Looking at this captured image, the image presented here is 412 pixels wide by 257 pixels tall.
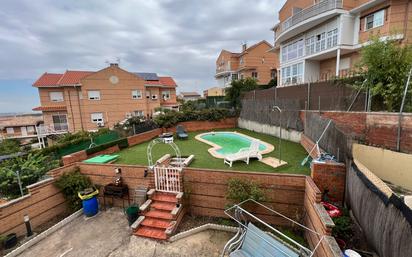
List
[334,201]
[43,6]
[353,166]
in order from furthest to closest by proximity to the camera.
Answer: [43,6] → [334,201] → [353,166]

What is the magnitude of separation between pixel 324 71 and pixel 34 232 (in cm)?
2328

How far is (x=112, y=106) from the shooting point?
2509cm

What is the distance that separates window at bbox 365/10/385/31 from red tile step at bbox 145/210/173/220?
18379 millimetres

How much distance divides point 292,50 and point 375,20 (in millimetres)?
7340

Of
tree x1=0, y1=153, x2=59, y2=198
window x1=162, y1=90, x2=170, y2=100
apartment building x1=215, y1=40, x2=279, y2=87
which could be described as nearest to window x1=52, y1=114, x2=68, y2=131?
window x1=162, y1=90, x2=170, y2=100

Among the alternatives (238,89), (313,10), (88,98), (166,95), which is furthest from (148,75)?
(313,10)

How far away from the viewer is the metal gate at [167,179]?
22.9ft

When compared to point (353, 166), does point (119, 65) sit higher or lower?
higher

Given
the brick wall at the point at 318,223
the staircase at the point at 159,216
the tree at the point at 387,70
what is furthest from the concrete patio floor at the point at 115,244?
the tree at the point at 387,70

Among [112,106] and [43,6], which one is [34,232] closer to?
[43,6]

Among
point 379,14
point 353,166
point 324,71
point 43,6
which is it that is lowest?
point 353,166

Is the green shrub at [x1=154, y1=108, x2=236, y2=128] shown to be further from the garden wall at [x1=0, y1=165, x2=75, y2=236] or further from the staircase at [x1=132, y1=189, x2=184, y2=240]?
the staircase at [x1=132, y1=189, x2=184, y2=240]

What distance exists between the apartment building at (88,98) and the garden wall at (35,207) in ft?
61.2

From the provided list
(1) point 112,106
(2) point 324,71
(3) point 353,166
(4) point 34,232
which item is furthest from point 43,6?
(2) point 324,71
